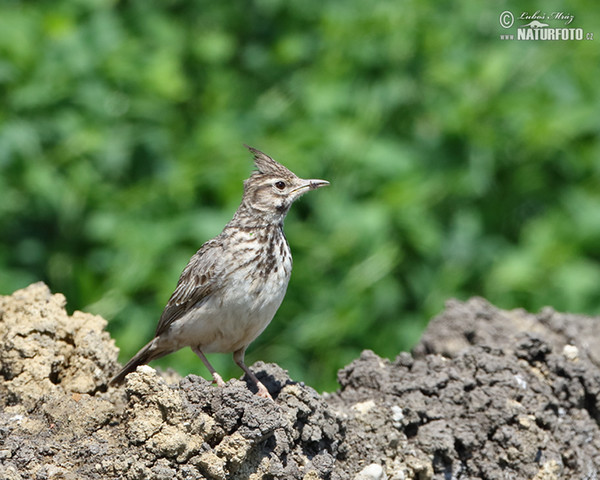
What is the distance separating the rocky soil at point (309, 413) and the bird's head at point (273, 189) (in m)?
0.96

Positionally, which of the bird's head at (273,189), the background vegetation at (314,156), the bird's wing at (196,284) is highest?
the background vegetation at (314,156)

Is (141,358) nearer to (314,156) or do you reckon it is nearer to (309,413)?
(309,413)

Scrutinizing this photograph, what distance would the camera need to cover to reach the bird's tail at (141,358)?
17.9 feet

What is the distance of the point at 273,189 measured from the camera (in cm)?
591

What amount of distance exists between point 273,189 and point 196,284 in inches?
27.7

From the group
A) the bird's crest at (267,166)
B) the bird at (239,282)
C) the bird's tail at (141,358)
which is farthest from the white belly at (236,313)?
the bird's crest at (267,166)

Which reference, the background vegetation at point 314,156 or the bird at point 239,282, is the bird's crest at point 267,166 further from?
the background vegetation at point 314,156

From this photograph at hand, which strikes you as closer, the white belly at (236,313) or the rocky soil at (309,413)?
the rocky soil at (309,413)

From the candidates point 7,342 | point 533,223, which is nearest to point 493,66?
point 533,223

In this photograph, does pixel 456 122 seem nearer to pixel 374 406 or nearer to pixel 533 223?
pixel 533 223

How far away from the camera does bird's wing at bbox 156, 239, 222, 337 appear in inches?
220

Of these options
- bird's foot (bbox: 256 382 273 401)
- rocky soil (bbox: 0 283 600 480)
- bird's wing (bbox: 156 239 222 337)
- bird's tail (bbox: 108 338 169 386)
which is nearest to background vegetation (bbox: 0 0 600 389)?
bird's tail (bbox: 108 338 169 386)

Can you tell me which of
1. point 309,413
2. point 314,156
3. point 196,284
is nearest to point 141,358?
point 196,284

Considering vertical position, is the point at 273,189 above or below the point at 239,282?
above
